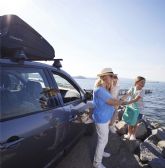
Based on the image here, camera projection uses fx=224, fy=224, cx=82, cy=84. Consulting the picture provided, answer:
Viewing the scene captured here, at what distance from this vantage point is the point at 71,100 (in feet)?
14.6

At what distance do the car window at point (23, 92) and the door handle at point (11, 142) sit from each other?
0.75ft

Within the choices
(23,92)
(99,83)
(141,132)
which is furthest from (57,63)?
(141,132)

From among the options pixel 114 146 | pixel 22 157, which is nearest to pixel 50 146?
pixel 22 157

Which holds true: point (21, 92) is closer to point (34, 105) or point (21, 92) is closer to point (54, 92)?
point (34, 105)

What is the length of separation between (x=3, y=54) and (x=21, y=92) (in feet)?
1.91

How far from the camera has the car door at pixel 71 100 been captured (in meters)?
3.82

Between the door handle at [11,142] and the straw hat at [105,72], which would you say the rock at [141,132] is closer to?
the straw hat at [105,72]

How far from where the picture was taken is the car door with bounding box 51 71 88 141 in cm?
382

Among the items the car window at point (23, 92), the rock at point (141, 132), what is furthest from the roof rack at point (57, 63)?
the rock at point (141, 132)

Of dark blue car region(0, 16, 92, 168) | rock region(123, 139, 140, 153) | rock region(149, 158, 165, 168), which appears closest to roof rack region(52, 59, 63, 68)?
dark blue car region(0, 16, 92, 168)

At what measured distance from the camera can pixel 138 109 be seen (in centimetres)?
596

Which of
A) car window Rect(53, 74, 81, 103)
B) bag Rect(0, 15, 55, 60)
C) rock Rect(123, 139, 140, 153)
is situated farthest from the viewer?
rock Rect(123, 139, 140, 153)

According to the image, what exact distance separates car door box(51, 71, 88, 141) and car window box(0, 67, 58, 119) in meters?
0.45

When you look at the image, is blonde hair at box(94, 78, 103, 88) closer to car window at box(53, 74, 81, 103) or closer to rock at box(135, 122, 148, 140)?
car window at box(53, 74, 81, 103)
